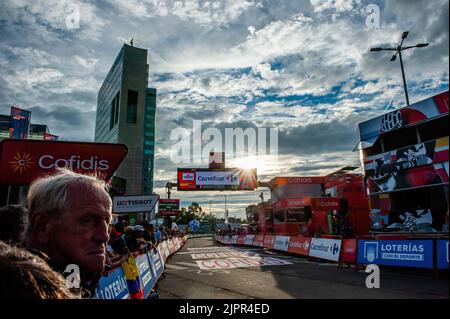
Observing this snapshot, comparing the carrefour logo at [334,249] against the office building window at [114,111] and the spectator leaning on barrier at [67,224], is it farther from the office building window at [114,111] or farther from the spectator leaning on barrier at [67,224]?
the office building window at [114,111]

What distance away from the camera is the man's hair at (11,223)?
2668 millimetres

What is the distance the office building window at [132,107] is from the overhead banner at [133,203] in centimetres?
7877

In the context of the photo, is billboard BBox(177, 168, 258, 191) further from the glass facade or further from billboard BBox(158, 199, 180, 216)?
the glass facade

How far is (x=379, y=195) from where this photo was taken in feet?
43.2

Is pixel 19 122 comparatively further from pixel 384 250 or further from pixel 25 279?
pixel 25 279

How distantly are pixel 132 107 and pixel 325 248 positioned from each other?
8006 cm

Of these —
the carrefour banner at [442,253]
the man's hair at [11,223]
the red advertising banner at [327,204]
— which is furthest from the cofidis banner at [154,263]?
the red advertising banner at [327,204]

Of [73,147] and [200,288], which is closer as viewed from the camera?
[73,147]
